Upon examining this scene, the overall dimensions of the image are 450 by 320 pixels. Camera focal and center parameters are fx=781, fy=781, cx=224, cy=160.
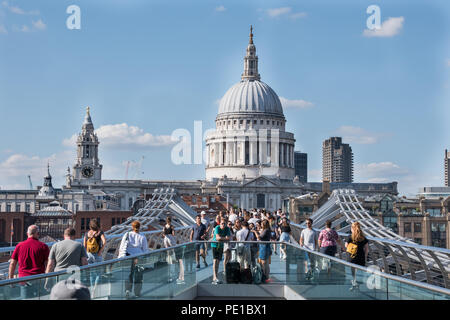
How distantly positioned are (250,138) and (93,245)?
163 metres

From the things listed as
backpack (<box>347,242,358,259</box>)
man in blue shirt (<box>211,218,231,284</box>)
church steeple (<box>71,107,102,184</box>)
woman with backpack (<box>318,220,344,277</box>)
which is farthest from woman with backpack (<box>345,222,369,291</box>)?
church steeple (<box>71,107,102,184</box>)

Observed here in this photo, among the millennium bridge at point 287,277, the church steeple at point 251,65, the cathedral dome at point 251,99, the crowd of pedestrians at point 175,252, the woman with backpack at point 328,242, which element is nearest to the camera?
the millennium bridge at point 287,277

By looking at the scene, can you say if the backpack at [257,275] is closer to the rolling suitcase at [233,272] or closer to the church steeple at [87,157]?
the rolling suitcase at [233,272]

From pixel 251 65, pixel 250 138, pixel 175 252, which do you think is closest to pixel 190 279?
pixel 175 252

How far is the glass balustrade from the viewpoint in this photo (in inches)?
368

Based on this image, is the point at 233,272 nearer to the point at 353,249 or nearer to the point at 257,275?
the point at 257,275

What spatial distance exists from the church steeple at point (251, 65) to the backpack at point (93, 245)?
586ft

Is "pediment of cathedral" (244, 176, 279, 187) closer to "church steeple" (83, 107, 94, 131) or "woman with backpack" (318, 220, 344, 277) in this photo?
"church steeple" (83, 107, 94, 131)

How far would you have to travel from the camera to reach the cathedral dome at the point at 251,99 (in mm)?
183000

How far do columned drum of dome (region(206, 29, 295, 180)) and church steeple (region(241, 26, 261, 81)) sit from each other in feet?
13.4

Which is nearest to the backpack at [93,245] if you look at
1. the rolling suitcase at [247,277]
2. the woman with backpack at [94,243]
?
the woman with backpack at [94,243]

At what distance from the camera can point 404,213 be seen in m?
106

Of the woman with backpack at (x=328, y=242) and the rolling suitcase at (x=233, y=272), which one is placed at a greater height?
the woman with backpack at (x=328, y=242)

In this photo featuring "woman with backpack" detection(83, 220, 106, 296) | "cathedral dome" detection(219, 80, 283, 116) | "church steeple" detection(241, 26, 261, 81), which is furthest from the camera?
"church steeple" detection(241, 26, 261, 81)
